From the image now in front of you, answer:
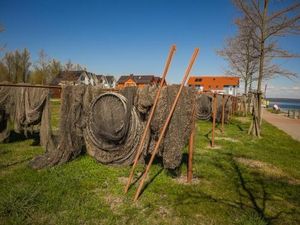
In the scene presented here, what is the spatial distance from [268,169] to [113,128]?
443 cm

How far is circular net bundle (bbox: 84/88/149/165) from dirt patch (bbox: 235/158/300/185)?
3437 millimetres

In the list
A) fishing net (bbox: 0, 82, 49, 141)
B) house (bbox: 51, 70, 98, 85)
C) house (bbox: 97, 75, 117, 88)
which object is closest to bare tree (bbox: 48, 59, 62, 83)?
house (bbox: 51, 70, 98, 85)

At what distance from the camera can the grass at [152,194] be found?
3760 millimetres

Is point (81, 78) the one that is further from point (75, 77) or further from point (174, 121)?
point (174, 121)

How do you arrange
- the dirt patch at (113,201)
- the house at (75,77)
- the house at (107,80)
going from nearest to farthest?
1. the dirt patch at (113,201)
2. the house at (75,77)
3. the house at (107,80)

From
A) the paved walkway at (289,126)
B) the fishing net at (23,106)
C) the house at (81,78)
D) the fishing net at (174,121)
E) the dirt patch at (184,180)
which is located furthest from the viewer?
the house at (81,78)

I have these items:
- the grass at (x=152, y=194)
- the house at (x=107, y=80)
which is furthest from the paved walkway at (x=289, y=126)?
the house at (x=107, y=80)

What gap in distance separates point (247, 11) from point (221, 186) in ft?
35.0

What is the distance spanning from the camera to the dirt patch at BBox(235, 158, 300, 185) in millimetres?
5896

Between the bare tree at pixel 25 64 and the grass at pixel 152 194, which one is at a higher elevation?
the bare tree at pixel 25 64

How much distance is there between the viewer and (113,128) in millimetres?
6102

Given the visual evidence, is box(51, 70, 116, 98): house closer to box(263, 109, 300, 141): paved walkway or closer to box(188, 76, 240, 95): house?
box(263, 109, 300, 141): paved walkway

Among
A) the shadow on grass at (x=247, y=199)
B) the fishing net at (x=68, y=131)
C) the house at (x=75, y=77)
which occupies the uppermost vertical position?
the house at (x=75, y=77)

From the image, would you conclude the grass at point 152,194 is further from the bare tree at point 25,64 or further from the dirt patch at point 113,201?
the bare tree at point 25,64
